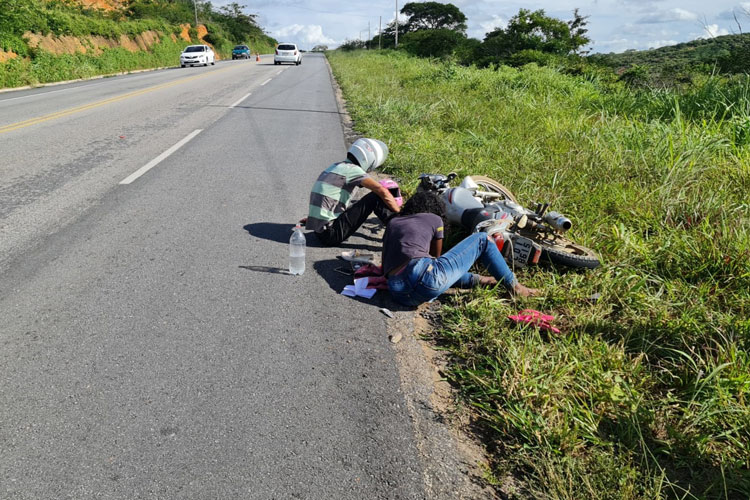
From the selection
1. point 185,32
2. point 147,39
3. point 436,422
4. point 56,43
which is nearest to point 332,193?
point 436,422

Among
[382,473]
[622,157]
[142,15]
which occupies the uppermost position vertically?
[142,15]

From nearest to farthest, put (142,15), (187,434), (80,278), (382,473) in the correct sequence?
(382,473) → (187,434) → (80,278) → (142,15)

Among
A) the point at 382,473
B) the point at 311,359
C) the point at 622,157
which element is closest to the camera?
the point at 382,473

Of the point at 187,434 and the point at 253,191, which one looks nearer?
the point at 187,434

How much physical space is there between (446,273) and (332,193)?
5.59ft

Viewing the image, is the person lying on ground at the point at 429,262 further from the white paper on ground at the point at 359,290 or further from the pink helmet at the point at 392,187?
the pink helmet at the point at 392,187

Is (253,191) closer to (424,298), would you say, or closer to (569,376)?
(424,298)

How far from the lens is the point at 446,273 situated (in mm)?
3664

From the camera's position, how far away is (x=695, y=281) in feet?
12.8

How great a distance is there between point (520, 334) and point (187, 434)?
6.60 feet

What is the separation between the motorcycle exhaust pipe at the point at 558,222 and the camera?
4078 mm

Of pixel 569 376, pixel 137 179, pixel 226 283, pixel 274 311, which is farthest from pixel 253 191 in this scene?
pixel 569 376

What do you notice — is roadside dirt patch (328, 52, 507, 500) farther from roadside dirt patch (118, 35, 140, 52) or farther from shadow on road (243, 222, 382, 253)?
roadside dirt patch (118, 35, 140, 52)

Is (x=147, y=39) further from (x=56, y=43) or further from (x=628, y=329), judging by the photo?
(x=628, y=329)
